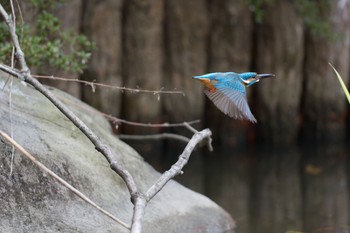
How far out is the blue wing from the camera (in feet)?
11.8

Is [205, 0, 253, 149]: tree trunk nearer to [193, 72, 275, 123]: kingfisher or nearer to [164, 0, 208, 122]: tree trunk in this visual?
[164, 0, 208, 122]: tree trunk

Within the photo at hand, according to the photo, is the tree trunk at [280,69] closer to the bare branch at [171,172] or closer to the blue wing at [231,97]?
the blue wing at [231,97]

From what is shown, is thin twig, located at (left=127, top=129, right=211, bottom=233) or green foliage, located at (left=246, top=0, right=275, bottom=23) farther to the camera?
green foliage, located at (left=246, top=0, right=275, bottom=23)

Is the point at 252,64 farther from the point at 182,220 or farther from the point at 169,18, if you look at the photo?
the point at 182,220

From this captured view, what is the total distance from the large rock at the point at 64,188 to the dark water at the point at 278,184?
0.78 m

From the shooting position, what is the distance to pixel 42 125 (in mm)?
3488

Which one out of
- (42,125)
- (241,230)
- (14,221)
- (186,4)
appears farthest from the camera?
(186,4)

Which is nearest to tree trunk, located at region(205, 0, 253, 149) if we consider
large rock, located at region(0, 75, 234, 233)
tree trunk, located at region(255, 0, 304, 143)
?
tree trunk, located at region(255, 0, 304, 143)

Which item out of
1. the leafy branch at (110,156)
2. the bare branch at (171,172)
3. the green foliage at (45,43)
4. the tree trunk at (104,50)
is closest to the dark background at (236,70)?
the tree trunk at (104,50)

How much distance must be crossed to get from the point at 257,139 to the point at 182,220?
4.57 meters

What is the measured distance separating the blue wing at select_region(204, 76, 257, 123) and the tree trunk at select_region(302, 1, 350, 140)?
A: 13.5 ft

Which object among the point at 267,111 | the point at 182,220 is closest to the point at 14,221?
A: the point at 182,220

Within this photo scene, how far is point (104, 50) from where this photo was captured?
23.2ft

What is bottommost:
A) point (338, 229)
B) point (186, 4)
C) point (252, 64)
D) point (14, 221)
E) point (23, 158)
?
point (338, 229)
